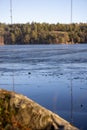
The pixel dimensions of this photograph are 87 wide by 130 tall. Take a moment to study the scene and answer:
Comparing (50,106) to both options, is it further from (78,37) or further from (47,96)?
(78,37)

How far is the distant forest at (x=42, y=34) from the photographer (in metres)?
88.7

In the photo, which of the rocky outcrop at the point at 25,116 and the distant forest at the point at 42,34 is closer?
the rocky outcrop at the point at 25,116

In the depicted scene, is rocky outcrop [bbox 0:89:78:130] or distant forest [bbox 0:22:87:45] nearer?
rocky outcrop [bbox 0:89:78:130]

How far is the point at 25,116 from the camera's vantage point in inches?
210

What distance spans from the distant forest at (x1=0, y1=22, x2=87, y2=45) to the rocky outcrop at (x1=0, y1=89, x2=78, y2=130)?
7692cm

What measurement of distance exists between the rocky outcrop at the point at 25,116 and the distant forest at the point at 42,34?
7692 centimetres

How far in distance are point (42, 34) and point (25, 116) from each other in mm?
90799

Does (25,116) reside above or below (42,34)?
below

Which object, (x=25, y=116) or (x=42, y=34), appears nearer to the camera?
(x=25, y=116)

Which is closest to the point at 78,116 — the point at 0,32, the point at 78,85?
the point at 78,85

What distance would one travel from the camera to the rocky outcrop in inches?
205

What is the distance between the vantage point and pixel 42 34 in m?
95.7

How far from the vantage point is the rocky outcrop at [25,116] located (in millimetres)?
5203

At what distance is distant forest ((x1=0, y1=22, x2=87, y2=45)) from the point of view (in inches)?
3492
